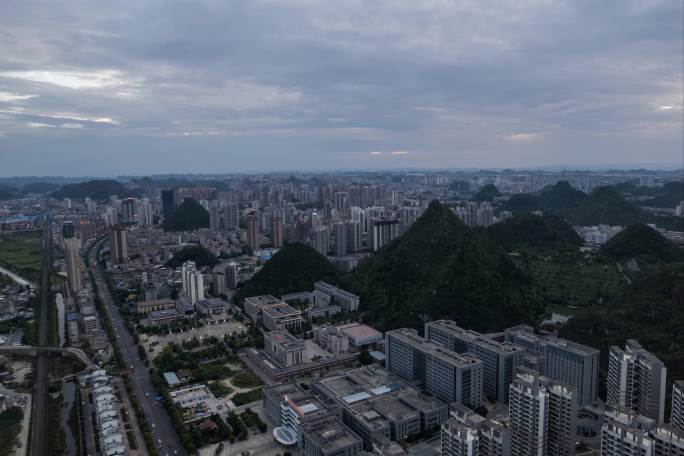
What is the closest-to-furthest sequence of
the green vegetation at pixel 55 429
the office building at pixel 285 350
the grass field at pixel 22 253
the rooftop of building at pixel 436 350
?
the green vegetation at pixel 55 429 → the rooftop of building at pixel 436 350 → the office building at pixel 285 350 → the grass field at pixel 22 253

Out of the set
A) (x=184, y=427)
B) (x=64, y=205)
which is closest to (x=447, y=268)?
(x=184, y=427)

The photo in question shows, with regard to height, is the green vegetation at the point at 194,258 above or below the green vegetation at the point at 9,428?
above

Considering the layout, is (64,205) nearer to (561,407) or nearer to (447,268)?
(447,268)

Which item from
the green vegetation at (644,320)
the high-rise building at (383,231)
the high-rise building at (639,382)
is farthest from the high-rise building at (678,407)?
the high-rise building at (383,231)

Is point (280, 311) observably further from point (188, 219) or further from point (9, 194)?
point (9, 194)

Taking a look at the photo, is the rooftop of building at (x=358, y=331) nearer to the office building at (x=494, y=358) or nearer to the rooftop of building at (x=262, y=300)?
the office building at (x=494, y=358)

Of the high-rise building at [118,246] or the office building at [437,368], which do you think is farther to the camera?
the high-rise building at [118,246]
